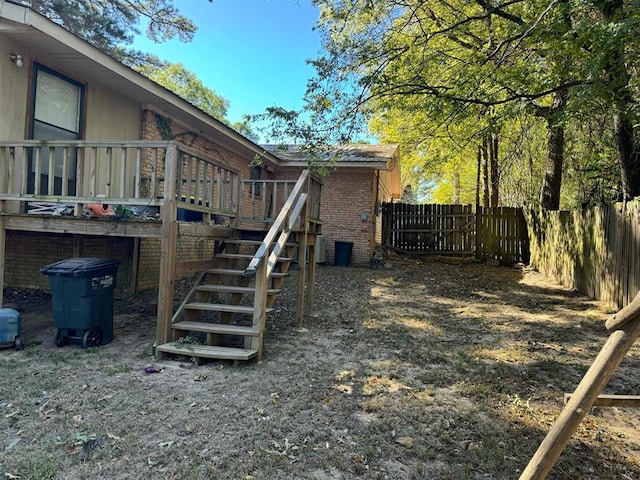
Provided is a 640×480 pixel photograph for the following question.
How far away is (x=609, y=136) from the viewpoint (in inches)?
352

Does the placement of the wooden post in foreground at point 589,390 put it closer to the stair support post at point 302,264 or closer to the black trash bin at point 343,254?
the stair support post at point 302,264

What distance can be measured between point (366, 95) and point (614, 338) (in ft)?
21.8

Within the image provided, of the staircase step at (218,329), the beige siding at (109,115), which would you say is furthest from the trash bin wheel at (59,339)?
the beige siding at (109,115)

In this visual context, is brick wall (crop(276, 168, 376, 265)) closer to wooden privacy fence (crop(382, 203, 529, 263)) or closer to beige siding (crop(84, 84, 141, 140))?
wooden privacy fence (crop(382, 203, 529, 263))

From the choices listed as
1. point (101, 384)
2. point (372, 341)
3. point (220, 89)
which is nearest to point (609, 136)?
point (372, 341)

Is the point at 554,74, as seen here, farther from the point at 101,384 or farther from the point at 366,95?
the point at 101,384

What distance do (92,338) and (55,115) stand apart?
367cm

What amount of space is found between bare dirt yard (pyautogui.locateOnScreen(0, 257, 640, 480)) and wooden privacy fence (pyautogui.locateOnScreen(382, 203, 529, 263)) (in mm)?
7258

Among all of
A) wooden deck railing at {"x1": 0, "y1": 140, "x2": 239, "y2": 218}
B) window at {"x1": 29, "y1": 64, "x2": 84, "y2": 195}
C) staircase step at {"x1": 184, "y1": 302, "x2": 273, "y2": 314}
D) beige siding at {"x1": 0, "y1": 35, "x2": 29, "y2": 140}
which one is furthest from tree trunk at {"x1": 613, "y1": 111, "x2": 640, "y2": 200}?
beige siding at {"x1": 0, "y1": 35, "x2": 29, "y2": 140}

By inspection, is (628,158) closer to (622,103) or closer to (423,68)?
(622,103)

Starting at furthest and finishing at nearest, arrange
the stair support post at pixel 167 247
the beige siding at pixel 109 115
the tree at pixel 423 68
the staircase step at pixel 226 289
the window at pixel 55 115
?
the tree at pixel 423 68 < the beige siding at pixel 109 115 < the window at pixel 55 115 < the staircase step at pixel 226 289 < the stair support post at pixel 167 247

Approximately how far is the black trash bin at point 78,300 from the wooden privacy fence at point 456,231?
11.2 metres

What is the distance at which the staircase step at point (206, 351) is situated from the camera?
414 cm

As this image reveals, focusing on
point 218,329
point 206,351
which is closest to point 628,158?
point 218,329
